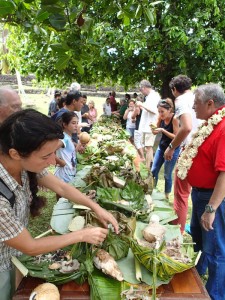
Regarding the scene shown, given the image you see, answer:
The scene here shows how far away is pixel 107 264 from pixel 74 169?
2150 mm

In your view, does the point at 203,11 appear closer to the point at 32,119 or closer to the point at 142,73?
the point at 142,73

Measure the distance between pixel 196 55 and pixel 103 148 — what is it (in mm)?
4416

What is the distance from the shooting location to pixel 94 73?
8633 mm

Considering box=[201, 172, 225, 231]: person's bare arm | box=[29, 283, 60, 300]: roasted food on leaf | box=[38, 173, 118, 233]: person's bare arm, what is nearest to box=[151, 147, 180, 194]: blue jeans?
box=[201, 172, 225, 231]: person's bare arm

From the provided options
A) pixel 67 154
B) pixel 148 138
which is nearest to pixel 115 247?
pixel 67 154

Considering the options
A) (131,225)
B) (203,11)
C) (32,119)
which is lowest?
(131,225)

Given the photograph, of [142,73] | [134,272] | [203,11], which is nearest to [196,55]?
[203,11]

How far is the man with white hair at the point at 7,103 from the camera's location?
9.19ft

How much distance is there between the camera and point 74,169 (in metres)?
3.67

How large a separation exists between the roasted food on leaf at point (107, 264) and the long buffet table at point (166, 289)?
122mm

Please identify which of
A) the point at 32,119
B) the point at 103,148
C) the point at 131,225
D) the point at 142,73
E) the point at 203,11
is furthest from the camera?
the point at 142,73

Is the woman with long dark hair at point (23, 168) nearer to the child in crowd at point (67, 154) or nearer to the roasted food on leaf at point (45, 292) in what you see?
the roasted food on leaf at point (45, 292)

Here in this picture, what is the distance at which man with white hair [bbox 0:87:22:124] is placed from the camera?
280 centimetres

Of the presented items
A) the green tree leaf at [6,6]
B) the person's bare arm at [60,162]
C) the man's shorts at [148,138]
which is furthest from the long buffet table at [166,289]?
the man's shorts at [148,138]
